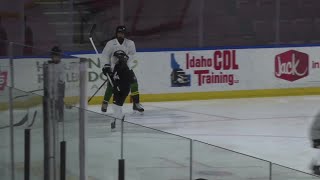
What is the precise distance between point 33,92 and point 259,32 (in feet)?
36.2

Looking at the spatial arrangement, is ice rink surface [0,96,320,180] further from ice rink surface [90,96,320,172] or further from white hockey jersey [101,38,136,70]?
white hockey jersey [101,38,136,70]

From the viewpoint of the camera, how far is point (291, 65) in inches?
559

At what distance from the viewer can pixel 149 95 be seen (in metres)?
13.2

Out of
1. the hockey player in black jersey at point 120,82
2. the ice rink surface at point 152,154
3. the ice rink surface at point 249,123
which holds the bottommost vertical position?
the ice rink surface at point 249,123

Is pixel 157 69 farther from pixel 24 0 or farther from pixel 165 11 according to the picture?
pixel 24 0

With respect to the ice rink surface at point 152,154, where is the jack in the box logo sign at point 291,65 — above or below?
above

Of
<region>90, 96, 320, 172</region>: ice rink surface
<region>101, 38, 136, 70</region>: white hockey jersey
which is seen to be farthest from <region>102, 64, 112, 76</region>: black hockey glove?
<region>90, 96, 320, 172</region>: ice rink surface

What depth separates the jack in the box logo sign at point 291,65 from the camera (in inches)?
558

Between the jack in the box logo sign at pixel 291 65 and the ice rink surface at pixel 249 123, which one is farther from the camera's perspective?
the jack in the box logo sign at pixel 291 65

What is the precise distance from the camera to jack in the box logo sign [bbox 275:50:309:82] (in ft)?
46.5

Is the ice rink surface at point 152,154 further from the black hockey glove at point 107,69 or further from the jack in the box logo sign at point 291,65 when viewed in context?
the jack in the box logo sign at point 291,65

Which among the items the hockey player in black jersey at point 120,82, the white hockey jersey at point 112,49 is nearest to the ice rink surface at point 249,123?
the hockey player in black jersey at point 120,82

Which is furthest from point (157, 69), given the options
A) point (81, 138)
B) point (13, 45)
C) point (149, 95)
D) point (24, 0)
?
point (81, 138)

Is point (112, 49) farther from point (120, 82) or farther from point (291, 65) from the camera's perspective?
point (291, 65)
